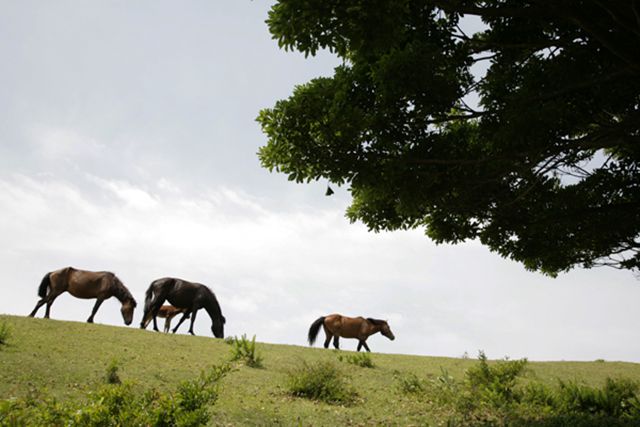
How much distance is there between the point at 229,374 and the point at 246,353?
1959mm

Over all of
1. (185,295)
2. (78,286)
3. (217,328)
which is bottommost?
(217,328)

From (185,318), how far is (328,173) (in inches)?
694

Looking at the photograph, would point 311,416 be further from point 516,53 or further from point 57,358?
point 516,53

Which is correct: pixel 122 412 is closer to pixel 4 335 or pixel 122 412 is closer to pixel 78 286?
pixel 4 335

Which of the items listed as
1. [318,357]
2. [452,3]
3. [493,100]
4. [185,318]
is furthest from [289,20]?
[185,318]

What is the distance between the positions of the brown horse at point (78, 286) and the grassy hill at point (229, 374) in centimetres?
362

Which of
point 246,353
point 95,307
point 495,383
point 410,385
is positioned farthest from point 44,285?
point 495,383

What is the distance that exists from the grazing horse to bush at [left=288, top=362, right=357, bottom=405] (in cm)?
1168

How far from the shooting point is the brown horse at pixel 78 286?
65.1 ft

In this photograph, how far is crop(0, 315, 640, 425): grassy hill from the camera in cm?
1002

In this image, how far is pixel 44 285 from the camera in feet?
65.8

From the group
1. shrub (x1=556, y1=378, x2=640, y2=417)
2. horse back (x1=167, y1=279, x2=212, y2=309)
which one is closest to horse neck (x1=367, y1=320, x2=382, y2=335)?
horse back (x1=167, y1=279, x2=212, y2=309)

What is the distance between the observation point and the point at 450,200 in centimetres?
1016

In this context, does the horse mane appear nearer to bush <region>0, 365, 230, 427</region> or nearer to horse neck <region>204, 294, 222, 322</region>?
horse neck <region>204, 294, 222, 322</region>
